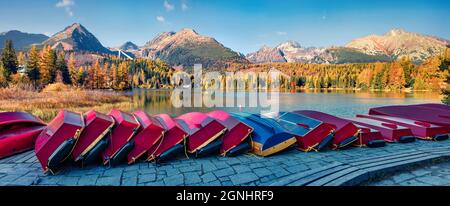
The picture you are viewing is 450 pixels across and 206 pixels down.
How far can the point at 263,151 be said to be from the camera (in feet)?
19.1

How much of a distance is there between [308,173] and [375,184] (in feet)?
3.75

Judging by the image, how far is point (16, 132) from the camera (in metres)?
6.16

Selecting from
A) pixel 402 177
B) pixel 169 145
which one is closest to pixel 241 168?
pixel 169 145

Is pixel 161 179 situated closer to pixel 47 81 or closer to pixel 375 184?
pixel 375 184

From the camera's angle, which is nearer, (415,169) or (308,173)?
(308,173)

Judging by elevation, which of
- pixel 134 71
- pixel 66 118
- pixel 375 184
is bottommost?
pixel 375 184

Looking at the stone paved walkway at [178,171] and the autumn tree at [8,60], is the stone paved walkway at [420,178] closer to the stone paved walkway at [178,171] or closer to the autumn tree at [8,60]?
the stone paved walkway at [178,171]

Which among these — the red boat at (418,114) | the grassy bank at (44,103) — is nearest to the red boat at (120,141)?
the red boat at (418,114)

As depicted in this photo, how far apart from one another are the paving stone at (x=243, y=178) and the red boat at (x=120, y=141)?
2.26m

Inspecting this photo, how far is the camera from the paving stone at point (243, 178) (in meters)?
4.34

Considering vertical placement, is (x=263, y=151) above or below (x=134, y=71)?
below

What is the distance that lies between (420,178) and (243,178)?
3218 millimetres

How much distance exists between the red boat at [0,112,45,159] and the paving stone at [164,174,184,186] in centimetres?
405
